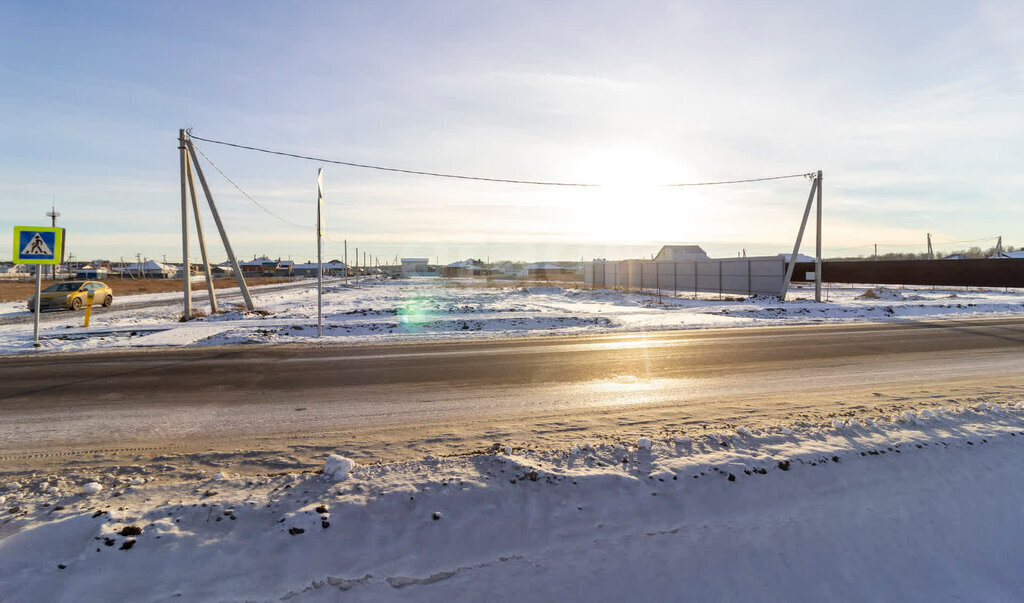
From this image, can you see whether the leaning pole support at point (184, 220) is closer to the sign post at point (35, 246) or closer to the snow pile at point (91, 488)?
the sign post at point (35, 246)

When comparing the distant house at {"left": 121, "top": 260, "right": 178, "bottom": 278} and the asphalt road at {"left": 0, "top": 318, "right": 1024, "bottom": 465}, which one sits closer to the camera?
the asphalt road at {"left": 0, "top": 318, "right": 1024, "bottom": 465}

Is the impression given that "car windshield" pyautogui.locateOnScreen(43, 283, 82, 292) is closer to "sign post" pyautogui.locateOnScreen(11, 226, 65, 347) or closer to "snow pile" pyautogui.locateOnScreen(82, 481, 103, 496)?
"sign post" pyautogui.locateOnScreen(11, 226, 65, 347)

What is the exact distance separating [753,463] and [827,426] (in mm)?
1577

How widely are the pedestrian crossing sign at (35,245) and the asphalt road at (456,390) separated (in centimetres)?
275

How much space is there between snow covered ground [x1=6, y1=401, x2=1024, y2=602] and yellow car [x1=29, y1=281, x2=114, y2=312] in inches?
922

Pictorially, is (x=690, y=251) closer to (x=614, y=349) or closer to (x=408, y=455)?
(x=614, y=349)

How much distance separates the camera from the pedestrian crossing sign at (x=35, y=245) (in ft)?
38.2

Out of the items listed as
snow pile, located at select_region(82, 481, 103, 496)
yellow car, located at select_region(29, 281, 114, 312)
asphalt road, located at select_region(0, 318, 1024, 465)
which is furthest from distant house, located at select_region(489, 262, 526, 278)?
snow pile, located at select_region(82, 481, 103, 496)

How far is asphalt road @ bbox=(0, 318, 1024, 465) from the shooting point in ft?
17.8

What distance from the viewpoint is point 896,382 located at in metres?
7.71

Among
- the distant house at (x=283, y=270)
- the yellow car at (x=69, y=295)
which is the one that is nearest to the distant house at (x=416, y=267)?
the distant house at (x=283, y=270)

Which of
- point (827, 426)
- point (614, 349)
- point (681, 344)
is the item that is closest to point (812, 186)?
point (681, 344)

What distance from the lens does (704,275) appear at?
123 feet

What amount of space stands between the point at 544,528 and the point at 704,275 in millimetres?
37108
